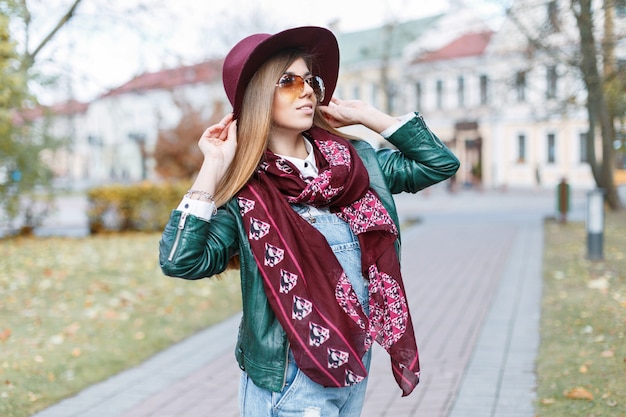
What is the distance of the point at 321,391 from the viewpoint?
2078mm

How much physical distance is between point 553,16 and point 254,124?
513 inches

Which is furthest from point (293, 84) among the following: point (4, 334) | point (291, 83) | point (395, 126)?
point (4, 334)

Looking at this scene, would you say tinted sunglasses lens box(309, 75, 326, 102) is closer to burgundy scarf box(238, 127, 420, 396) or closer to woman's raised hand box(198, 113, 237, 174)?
burgundy scarf box(238, 127, 420, 396)

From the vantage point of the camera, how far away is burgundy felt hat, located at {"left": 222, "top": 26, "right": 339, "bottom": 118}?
6.82 ft

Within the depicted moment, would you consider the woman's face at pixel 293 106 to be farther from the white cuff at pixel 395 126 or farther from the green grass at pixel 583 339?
the green grass at pixel 583 339

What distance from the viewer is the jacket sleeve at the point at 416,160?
2.34 m

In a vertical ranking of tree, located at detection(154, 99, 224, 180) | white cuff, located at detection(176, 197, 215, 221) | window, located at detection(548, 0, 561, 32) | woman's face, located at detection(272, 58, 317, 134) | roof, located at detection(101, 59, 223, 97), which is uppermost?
window, located at detection(548, 0, 561, 32)

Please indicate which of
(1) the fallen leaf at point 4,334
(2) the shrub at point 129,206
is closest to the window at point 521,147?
(2) the shrub at point 129,206

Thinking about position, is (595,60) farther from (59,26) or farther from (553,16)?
(59,26)

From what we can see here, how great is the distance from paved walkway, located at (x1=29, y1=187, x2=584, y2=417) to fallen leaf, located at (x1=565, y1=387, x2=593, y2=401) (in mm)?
235

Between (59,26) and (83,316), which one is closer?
(83,316)

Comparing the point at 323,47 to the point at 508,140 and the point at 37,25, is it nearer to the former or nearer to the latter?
the point at 37,25

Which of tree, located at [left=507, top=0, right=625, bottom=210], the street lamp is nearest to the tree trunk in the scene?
tree, located at [left=507, top=0, right=625, bottom=210]

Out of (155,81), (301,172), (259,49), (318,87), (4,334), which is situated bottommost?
(4,334)
